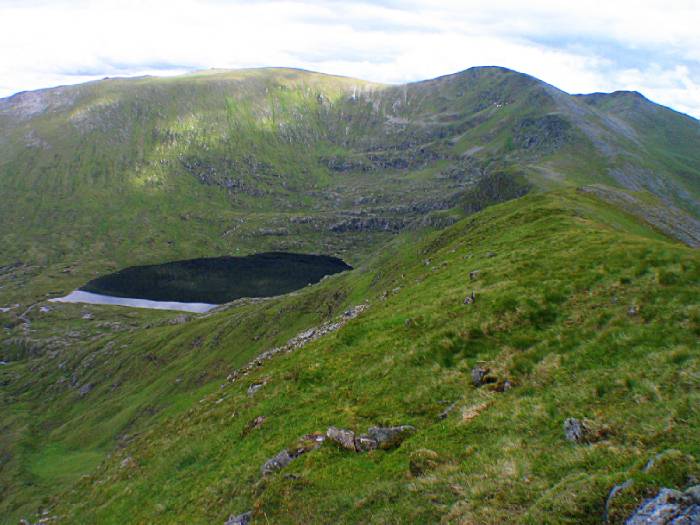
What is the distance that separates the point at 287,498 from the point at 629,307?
20.0 metres

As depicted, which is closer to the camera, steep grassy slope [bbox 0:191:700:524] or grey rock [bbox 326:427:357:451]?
steep grassy slope [bbox 0:191:700:524]

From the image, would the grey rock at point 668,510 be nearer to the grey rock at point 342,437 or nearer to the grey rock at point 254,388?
the grey rock at point 342,437

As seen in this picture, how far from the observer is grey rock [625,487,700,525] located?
936 centimetres

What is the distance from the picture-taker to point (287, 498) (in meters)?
18.2

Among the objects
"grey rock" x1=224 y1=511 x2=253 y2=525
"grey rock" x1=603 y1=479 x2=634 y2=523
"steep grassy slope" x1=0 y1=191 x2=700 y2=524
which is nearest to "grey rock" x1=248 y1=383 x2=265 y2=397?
"steep grassy slope" x1=0 y1=191 x2=700 y2=524

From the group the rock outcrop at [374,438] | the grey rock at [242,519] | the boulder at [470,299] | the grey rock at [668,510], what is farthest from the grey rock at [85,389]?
the grey rock at [668,510]

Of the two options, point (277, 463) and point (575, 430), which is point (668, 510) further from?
point (277, 463)

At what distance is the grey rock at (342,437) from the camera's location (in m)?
20.8

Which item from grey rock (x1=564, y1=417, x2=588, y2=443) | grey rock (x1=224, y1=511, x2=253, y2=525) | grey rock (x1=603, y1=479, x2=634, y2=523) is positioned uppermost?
grey rock (x1=603, y1=479, x2=634, y2=523)

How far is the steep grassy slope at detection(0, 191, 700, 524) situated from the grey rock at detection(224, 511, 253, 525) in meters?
0.76

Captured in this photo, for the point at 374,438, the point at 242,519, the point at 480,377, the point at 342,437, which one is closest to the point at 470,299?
the point at 480,377

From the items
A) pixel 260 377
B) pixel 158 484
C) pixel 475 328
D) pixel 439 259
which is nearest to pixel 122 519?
pixel 158 484

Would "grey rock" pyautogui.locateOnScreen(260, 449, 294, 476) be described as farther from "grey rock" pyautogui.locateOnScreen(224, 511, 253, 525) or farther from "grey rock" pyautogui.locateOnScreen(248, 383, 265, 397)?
"grey rock" pyautogui.locateOnScreen(248, 383, 265, 397)

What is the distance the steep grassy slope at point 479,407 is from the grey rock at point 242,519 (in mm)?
763
